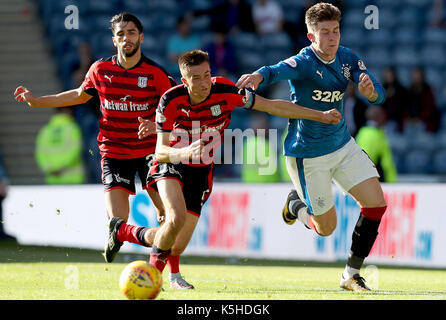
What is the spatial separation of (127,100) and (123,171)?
669 millimetres

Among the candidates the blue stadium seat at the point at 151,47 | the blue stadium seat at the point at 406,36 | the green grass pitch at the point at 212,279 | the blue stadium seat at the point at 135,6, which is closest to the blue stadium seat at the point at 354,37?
the blue stadium seat at the point at 406,36

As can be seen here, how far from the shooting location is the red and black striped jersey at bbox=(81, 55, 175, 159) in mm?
8008

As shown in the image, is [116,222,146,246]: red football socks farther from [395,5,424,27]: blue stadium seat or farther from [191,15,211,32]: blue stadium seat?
[395,5,424,27]: blue stadium seat

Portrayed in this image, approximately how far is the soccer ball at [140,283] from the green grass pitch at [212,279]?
0.23 metres

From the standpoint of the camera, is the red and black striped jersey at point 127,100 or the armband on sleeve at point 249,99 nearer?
the armband on sleeve at point 249,99

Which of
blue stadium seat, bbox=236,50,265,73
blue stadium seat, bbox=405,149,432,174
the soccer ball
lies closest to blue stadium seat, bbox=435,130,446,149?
blue stadium seat, bbox=405,149,432,174

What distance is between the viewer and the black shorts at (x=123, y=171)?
8.15 metres

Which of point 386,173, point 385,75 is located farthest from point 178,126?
point 385,75

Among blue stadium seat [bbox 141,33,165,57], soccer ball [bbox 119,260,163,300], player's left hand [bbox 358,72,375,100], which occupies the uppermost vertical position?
blue stadium seat [bbox 141,33,165,57]

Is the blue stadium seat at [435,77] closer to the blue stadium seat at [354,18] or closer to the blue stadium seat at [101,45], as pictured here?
the blue stadium seat at [354,18]

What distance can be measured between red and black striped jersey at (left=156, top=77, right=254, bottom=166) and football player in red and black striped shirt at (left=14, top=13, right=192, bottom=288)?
44 centimetres

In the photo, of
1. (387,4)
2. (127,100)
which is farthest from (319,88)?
(387,4)
